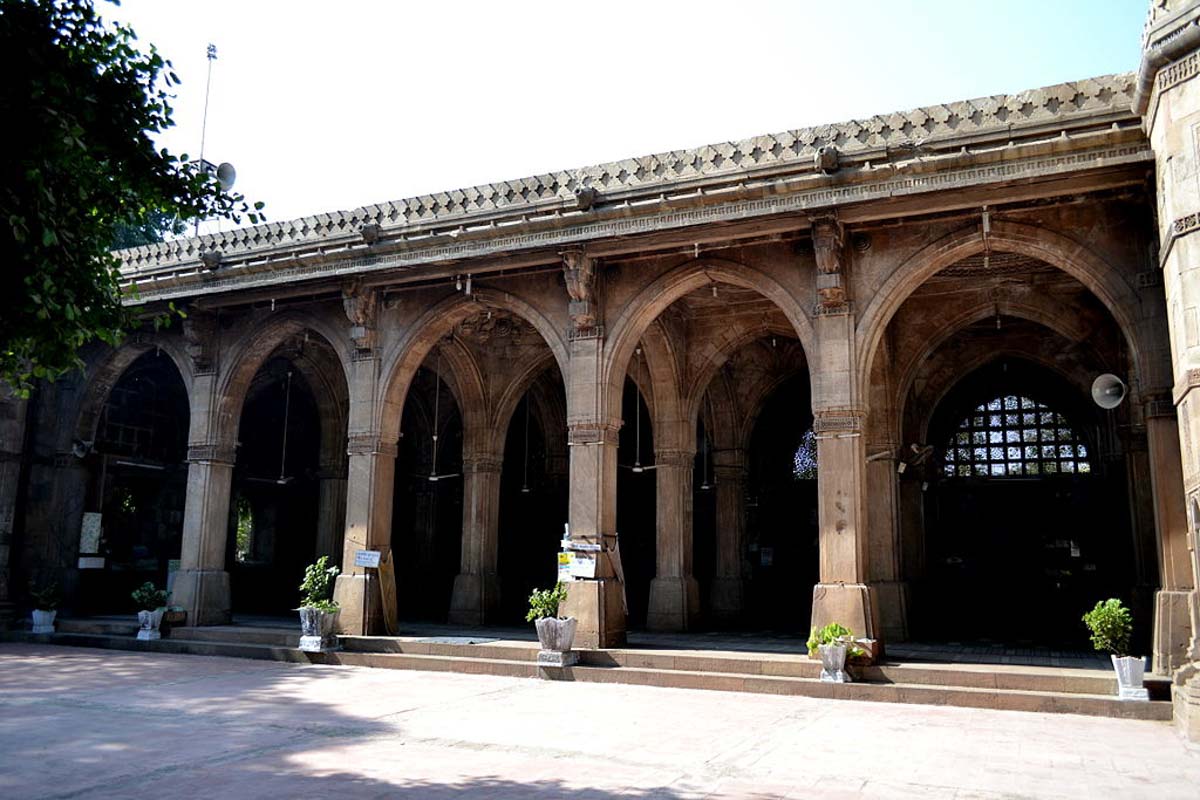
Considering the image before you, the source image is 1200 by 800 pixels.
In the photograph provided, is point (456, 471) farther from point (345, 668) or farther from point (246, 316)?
point (345, 668)

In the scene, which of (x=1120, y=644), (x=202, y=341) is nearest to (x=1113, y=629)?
(x=1120, y=644)

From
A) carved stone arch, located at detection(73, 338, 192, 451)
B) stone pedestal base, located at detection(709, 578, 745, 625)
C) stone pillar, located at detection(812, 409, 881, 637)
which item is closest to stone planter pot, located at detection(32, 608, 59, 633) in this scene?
carved stone arch, located at detection(73, 338, 192, 451)

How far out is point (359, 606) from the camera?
15953 mm

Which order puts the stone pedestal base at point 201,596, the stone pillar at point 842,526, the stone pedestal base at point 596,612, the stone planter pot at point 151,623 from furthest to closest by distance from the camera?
the stone pedestal base at point 201,596, the stone planter pot at point 151,623, the stone pedestal base at point 596,612, the stone pillar at point 842,526

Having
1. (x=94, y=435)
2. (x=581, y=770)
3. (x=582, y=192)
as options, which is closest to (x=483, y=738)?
(x=581, y=770)

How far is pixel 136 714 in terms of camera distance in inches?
409

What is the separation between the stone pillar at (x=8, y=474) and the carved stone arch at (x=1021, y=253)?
1711 centimetres

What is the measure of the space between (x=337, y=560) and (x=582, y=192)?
10623 mm

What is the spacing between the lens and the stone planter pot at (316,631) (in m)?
15.4

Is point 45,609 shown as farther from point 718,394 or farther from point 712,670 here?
point 718,394

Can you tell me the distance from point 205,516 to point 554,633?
8.37m

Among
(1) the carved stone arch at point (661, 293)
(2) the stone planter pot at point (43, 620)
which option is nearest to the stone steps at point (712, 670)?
(2) the stone planter pot at point (43, 620)

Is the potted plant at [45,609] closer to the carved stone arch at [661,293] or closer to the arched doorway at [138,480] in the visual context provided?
the arched doorway at [138,480]

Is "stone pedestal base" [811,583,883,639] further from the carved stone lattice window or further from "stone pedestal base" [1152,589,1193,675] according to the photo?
the carved stone lattice window
